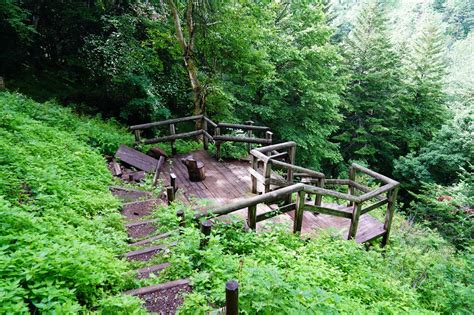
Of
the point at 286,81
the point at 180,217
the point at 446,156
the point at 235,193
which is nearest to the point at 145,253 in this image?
the point at 180,217

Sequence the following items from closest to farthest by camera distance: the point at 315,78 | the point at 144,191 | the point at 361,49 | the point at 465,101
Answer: the point at 144,191 → the point at 315,78 → the point at 465,101 → the point at 361,49

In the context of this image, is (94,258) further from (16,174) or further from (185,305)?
(16,174)

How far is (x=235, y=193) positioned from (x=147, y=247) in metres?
3.71

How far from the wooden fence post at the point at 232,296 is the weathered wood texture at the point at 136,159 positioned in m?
6.68

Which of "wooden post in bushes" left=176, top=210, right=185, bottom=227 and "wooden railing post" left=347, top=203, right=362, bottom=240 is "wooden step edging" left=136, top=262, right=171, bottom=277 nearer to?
"wooden post in bushes" left=176, top=210, right=185, bottom=227

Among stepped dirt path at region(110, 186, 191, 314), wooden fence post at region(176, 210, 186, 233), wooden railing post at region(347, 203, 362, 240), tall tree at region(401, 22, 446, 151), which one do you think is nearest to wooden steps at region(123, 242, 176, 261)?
stepped dirt path at region(110, 186, 191, 314)

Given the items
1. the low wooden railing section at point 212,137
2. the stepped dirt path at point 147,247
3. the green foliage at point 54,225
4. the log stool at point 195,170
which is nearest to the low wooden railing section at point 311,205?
the stepped dirt path at point 147,247

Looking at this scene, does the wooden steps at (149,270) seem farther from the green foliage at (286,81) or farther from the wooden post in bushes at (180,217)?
the green foliage at (286,81)

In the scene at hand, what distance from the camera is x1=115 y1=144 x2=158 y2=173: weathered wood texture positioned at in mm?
8838

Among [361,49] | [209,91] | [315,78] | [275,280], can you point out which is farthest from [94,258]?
[361,49]

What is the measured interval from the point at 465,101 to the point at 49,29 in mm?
26431

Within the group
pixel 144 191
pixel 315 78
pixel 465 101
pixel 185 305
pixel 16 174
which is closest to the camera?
pixel 185 305

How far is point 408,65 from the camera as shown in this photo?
987 inches

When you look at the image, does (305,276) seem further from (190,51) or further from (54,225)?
(190,51)
